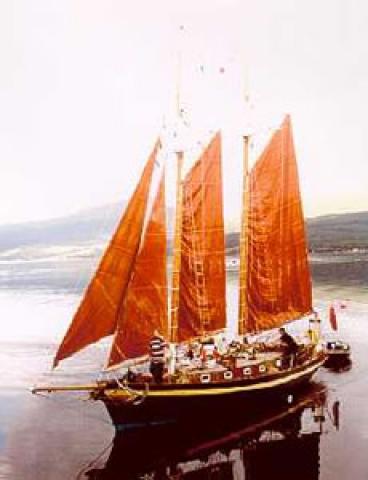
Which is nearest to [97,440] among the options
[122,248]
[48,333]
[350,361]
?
[122,248]

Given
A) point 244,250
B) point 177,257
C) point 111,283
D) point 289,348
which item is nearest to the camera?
point 111,283

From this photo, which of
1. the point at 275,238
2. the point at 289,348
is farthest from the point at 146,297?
the point at 275,238

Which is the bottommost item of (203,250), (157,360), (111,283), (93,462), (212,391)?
(93,462)

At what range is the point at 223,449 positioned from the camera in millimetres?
31141

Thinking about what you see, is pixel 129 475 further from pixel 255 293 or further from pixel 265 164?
pixel 265 164

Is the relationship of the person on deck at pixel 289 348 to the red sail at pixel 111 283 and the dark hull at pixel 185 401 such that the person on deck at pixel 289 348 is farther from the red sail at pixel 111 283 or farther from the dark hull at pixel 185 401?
the red sail at pixel 111 283

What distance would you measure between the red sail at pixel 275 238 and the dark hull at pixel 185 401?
565cm

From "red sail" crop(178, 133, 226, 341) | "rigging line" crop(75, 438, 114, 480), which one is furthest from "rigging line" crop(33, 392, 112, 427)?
"red sail" crop(178, 133, 226, 341)

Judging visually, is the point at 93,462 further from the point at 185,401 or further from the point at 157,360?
the point at 157,360

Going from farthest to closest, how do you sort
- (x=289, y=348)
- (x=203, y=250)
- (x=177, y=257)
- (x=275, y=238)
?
(x=275, y=238)
(x=289, y=348)
(x=203, y=250)
(x=177, y=257)

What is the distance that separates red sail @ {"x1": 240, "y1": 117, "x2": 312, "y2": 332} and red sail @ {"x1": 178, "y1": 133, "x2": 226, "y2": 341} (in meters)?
3.63

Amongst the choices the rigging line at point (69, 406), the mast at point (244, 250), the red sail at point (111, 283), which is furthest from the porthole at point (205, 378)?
the mast at point (244, 250)

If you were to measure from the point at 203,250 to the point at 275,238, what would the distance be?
650cm

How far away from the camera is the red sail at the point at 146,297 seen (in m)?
32.5
